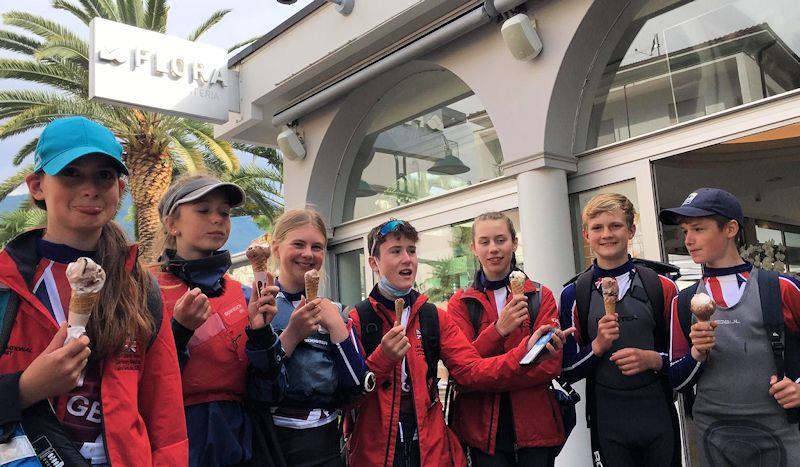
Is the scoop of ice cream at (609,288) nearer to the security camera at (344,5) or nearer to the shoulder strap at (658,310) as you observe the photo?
the shoulder strap at (658,310)

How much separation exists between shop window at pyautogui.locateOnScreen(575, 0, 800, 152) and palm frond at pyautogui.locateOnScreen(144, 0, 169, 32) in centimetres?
1174

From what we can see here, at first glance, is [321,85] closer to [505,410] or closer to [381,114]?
[381,114]

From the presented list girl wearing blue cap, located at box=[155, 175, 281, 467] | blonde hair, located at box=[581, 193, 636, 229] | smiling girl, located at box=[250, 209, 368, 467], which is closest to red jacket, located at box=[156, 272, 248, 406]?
girl wearing blue cap, located at box=[155, 175, 281, 467]

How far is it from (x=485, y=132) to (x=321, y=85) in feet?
8.67

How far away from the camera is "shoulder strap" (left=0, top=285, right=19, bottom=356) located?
1.87 metres

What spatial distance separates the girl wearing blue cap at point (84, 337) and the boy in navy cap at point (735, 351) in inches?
92.6

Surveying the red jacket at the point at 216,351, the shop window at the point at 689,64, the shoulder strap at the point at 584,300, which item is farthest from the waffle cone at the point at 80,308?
the shop window at the point at 689,64

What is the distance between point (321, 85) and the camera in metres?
9.04

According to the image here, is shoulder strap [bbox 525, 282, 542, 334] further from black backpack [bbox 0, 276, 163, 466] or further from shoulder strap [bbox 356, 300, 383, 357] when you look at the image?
black backpack [bbox 0, 276, 163, 466]

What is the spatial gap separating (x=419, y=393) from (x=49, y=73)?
577 inches

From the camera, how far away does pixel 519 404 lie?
346cm

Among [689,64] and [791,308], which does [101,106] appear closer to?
[689,64]

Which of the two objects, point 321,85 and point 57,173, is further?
point 321,85

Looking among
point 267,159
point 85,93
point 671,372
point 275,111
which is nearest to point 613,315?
point 671,372
